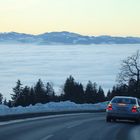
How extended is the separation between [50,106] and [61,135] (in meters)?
19.7

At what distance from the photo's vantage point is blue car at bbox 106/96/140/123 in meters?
26.5

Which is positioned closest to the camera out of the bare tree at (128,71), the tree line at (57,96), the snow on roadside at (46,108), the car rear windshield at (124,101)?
the car rear windshield at (124,101)

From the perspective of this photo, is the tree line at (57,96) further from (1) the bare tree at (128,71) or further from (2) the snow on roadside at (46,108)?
(2) the snow on roadside at (46,108)

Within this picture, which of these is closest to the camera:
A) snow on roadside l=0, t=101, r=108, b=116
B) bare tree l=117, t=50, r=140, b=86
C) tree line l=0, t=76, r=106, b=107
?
snow on roadside l=0, t=101, r=108, b=116

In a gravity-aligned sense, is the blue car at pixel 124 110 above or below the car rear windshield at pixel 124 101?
below

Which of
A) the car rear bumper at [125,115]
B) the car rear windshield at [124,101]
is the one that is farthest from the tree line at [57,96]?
the car rear bumper at [125,115]

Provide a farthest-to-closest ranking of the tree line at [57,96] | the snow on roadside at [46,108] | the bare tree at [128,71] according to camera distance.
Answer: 1. the tree line at [57,96]
2. the bare tree at [128,71]
3. the snow on roadside at [46,108]

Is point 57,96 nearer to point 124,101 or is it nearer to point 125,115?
point 124,101

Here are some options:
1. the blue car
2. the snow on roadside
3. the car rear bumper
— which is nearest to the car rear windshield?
the blue car

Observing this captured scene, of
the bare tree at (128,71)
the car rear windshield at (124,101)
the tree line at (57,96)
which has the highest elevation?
the bare tree at (128,71)

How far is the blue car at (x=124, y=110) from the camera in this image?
26.5 m

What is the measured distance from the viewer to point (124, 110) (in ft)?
87.0

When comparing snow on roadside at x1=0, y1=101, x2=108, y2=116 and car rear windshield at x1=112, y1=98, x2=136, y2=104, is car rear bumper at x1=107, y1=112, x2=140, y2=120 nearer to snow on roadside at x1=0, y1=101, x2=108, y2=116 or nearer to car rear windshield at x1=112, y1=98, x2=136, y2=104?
car rear windshield at x1=112, y1=98, x2=136, y2=104

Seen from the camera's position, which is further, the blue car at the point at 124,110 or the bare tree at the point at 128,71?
the bare tree at the point at 128,71
